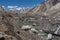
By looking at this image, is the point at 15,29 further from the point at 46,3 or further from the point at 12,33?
the point at 46,3

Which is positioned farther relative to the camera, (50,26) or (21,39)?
(50,26)

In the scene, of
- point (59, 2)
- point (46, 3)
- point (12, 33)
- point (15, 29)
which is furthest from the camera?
point (46, 3)

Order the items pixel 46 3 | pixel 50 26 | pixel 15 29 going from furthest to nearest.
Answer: pixel 46 3 → pixel 50 26 → pixel 15 29

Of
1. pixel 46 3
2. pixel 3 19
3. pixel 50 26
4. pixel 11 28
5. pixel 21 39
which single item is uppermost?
pixel 46 3

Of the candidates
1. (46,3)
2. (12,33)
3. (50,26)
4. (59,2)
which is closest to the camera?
(12,33)

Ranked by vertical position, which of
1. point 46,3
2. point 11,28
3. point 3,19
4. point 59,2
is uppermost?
point 46,3

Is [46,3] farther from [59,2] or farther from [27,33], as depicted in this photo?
[27,33]

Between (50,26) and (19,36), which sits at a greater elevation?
(50,26)

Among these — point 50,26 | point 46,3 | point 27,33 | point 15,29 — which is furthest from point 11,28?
point 46,3

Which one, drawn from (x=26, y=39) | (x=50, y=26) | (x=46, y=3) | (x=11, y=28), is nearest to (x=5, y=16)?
(x=11, y=28)
